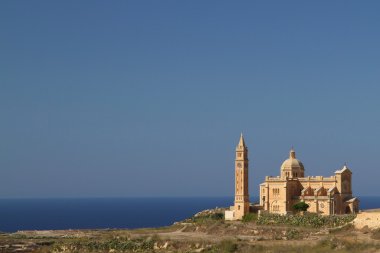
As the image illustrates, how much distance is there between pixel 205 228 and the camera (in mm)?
77125

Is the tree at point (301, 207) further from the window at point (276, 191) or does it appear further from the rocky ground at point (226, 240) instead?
the rocky ground at point (226, 240)

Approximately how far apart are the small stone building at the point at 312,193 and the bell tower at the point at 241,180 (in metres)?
2.77

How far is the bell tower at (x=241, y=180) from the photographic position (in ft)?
→ 280

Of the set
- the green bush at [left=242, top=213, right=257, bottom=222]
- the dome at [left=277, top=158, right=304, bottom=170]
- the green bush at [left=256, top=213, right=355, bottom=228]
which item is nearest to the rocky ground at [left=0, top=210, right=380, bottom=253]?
the green bush at [left=256, top=213, right=355, bottom=228]

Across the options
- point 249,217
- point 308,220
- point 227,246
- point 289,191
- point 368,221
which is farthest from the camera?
point 289,191

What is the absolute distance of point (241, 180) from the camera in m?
85.9

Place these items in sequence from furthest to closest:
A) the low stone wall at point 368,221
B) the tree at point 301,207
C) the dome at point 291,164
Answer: the dome at point 291,164 < the tree at point 301,207 < the low stone wall at point 368,221

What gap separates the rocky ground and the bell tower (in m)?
8.23

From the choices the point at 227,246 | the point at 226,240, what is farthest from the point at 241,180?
the point at 227,246

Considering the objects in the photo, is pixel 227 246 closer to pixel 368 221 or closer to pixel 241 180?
pixel 368 221

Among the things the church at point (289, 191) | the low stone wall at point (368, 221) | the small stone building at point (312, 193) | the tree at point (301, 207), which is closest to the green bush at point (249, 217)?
the church at point (289, 191)

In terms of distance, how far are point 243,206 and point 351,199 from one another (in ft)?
45.3

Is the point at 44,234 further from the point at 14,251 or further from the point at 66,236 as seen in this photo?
the point at 14,251

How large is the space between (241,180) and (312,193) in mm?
9360
